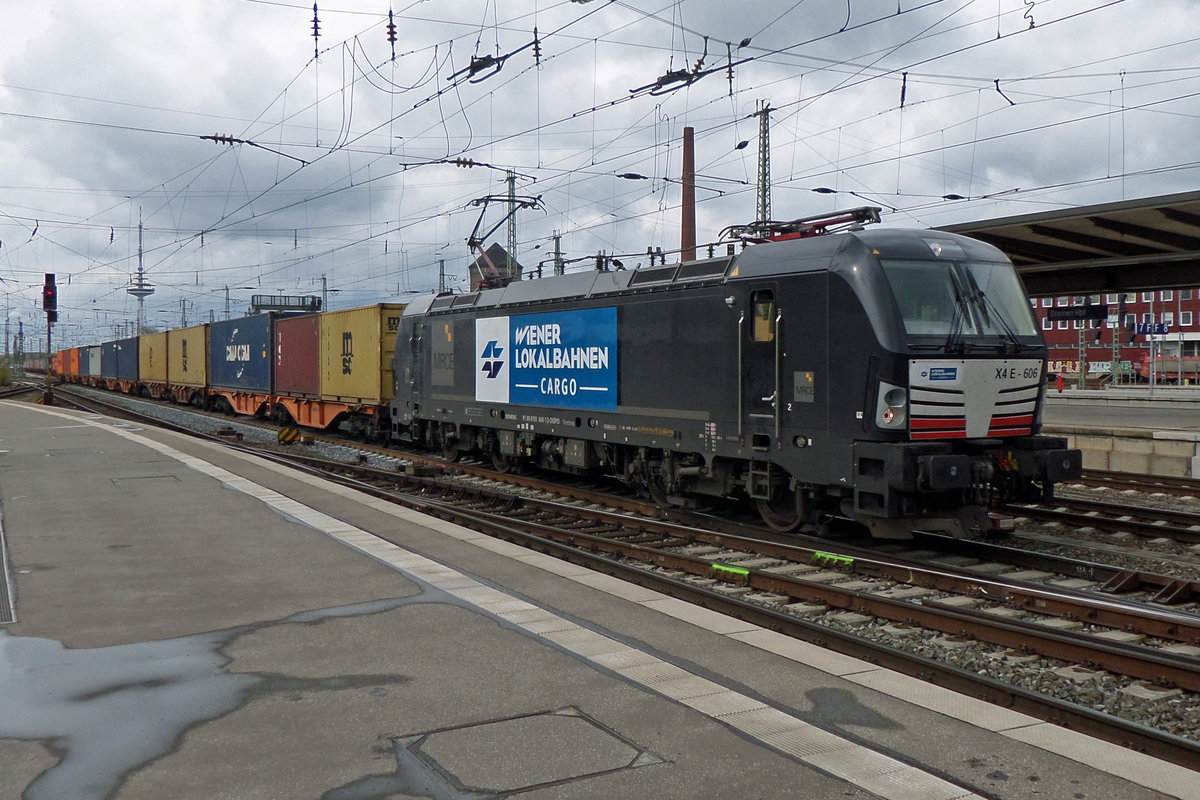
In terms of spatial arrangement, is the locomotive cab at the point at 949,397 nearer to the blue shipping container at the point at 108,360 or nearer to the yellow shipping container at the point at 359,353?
the yellow shipping container at the point at 359,353

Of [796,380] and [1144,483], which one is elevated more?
[796,380]

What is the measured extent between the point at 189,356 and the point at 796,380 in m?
36.4

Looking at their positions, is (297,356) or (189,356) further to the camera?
(189,356)

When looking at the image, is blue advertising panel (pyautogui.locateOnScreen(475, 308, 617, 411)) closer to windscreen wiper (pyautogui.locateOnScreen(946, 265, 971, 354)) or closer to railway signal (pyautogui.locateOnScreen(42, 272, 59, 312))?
windscreen wiper (pyautogui.locateOnScreen(946, 265, 971, 354))

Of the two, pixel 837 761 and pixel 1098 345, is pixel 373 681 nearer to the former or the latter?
pixel 837 761

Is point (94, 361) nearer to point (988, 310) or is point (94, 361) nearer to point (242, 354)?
point (242, 354)

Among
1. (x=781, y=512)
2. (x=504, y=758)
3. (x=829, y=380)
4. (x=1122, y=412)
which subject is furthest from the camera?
(x=1122, y=412)

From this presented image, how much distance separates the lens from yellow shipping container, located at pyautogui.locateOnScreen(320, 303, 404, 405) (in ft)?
76.5

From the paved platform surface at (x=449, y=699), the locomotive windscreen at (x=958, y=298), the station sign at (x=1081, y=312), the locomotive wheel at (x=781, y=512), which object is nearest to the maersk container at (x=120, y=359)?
the station sign at (x=1081, y=312)

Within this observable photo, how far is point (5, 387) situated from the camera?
58.0 meters

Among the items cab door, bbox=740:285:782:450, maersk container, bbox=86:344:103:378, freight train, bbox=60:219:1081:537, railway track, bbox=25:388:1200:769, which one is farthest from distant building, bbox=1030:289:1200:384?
railway track, bbox=25:388:1200:769

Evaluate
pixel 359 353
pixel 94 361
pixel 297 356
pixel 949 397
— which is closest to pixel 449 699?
pixel 949 397

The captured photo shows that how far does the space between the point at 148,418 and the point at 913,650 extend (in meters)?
33.4

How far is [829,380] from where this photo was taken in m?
9.81
